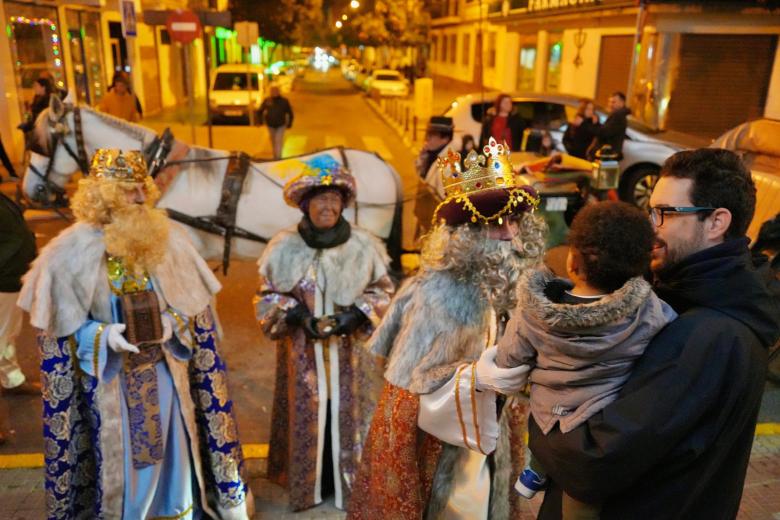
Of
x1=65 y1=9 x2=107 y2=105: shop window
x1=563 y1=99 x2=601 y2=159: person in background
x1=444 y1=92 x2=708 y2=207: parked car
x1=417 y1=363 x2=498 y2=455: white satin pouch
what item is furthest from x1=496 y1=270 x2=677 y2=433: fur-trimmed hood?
x1=65 y1=9 x2=107 y2=105: shop window

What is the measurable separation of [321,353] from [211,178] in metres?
2.85

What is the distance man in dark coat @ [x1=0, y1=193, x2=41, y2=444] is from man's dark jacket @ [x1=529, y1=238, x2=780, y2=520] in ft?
12.9

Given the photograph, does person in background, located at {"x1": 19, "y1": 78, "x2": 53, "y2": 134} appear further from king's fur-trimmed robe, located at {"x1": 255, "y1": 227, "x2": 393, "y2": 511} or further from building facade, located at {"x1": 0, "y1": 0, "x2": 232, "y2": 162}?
king's fur-trimmed robe, located at {"x1": 255, "y1": 227, "x2": 393, "y2": 511}

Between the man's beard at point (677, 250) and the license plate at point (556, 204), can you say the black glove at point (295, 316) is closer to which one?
the man's beard at point (677, 250)

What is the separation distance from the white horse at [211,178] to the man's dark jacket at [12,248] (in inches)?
52.1

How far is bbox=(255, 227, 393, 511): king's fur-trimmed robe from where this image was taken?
3438 millimetres

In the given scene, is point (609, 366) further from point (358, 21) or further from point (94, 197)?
point (358, 21)

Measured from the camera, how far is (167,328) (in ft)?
10.1

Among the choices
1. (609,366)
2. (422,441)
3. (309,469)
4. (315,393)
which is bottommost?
(309,469)

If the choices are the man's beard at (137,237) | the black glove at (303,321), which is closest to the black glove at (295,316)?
the black glove at (303,321)

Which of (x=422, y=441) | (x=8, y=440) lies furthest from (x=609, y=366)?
(x=8, y=440)

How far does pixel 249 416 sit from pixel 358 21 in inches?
1811

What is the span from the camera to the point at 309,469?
11.8 feet

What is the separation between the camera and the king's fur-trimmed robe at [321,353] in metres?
3.44
